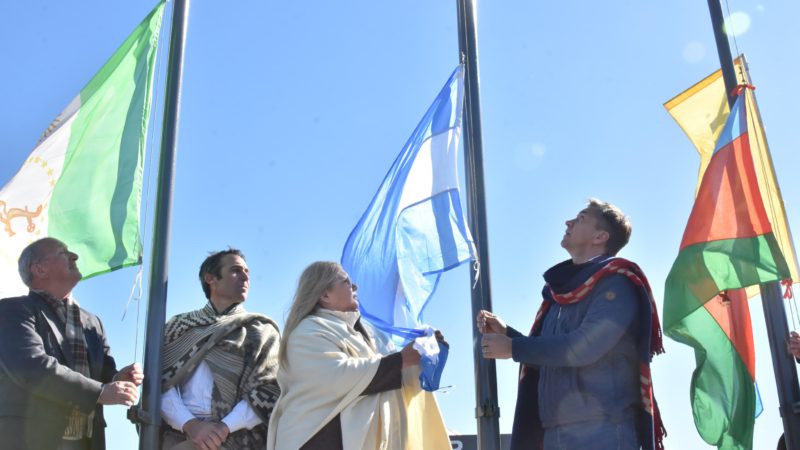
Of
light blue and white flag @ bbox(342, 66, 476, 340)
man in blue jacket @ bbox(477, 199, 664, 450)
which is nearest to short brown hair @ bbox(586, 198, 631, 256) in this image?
man in blue jacket @ bbox(477, 199, 664, 450)

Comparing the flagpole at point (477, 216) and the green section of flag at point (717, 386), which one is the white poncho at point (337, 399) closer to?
the flagpole at point (477, 216)

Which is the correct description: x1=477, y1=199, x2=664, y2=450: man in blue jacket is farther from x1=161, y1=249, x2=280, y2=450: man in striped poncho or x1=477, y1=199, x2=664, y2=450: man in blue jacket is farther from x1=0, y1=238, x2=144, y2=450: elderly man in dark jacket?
x1=0, y1=238, x2=144, y2=450: elderly man in dark jacket

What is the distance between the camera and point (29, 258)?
228 inches

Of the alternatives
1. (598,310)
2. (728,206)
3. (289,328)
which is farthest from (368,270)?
(728,206)

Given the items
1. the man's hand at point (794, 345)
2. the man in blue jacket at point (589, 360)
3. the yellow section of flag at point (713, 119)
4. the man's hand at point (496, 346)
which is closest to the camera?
the man in blue jacket at point (589, 360)

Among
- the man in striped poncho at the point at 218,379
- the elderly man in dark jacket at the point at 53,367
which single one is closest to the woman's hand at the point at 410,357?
the man in striped poncho at the point at 218,379

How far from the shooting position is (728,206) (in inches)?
233

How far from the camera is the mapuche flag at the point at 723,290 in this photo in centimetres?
558

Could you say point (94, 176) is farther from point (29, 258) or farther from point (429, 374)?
point (429, 374)

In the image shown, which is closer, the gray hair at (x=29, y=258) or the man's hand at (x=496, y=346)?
the man's hand at (x=496, y=346)

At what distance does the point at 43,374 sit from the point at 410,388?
2.01m

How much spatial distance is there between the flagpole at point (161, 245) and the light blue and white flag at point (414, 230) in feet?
4.06

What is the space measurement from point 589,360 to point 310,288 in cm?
177

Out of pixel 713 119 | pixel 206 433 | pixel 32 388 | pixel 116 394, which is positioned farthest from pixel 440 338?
pixel 713 119
